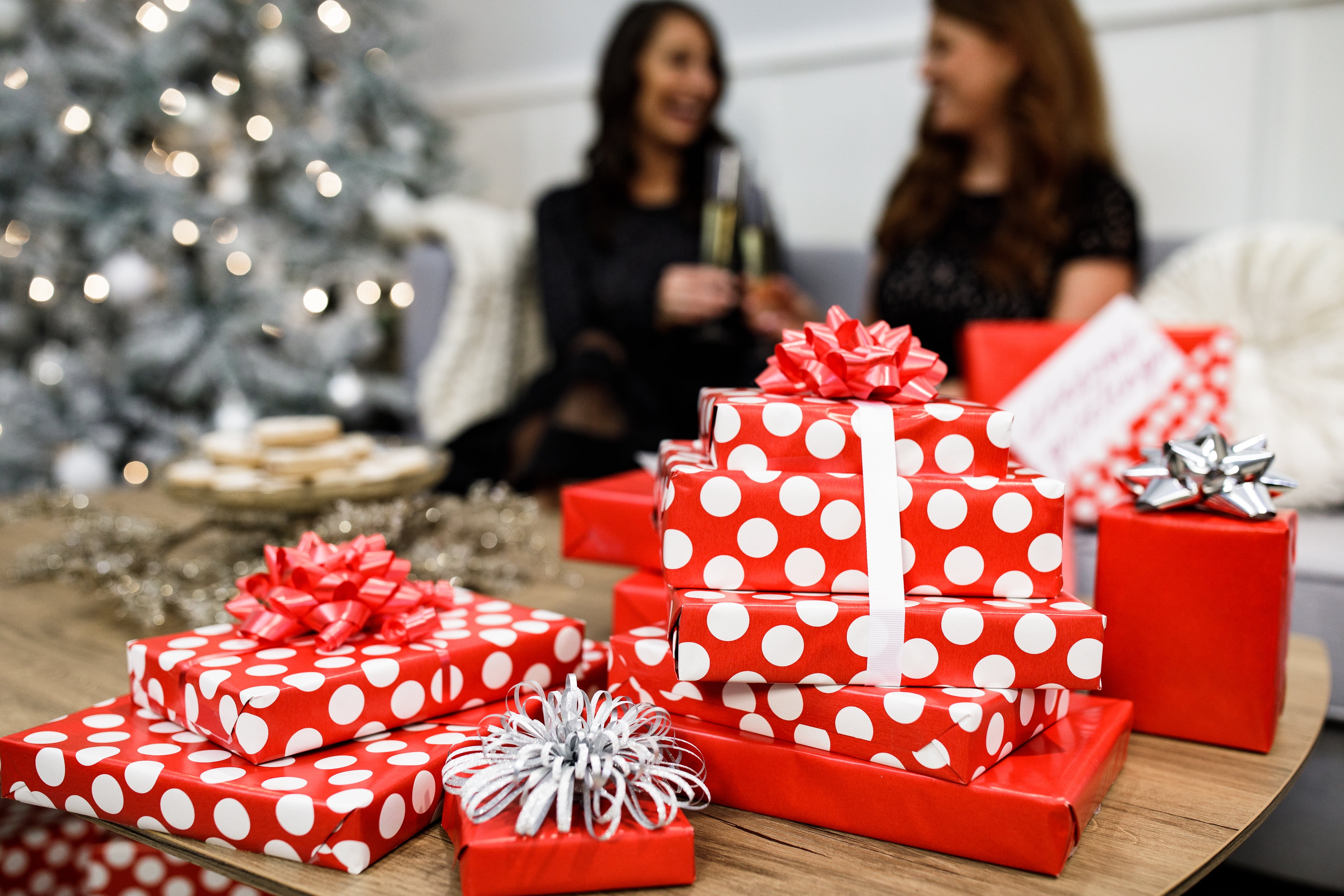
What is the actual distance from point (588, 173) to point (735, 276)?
2.18 feet

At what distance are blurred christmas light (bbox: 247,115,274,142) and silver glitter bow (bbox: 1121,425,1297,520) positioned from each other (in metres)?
2.09

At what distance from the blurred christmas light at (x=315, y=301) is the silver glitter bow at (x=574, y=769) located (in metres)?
1.84

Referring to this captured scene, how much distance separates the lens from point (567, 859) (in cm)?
46

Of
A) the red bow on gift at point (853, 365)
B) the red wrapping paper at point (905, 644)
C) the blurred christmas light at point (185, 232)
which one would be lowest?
the red wrapping paper at point (905, 644)

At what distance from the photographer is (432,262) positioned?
2033 millimetres

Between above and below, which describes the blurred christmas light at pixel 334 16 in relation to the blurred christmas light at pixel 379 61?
above

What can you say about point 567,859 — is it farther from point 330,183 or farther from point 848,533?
point 330,183

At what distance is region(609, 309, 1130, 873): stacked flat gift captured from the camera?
0.51 meters

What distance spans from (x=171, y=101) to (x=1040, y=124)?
5.78ft

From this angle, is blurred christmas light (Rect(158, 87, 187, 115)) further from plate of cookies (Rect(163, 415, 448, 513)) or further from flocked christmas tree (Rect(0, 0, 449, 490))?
plate of cookies (Rect(163, 415, 448, 513))

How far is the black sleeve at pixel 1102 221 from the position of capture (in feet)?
4.94

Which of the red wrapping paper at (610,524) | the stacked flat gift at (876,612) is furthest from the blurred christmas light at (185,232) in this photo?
the stacked flat gift at (876,612)

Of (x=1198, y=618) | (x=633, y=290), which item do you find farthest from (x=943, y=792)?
(x=633, y=290)

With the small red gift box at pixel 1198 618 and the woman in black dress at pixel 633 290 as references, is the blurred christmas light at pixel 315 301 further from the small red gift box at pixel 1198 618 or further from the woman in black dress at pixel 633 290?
the small red gift box at pixel 1198 618
